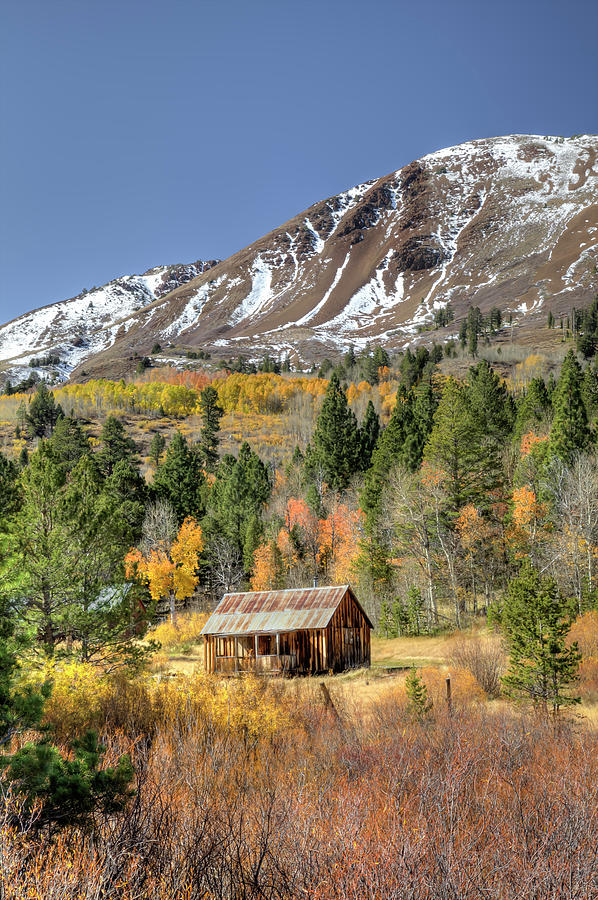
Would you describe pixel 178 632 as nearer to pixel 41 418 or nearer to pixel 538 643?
pixel 538 643

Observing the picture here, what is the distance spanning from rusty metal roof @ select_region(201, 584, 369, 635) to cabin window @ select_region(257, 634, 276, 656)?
37.3 inches

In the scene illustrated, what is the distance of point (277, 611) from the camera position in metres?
33.1

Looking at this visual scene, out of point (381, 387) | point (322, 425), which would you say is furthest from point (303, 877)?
point (381, 387)

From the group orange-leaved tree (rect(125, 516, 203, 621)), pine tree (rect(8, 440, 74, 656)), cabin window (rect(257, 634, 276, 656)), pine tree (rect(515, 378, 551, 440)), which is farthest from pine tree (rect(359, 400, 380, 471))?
pine tree (rect(8, 440, 74, 656))

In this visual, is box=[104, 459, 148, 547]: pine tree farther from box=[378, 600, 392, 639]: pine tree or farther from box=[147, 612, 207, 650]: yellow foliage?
box=[378, 600, 392, 639]: pine tree

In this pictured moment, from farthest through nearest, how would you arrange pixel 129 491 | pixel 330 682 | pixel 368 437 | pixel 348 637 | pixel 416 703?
pixel 368 437 → pixel 129 491 → pixel 348 637 → pixel 330 682 → pixel 416 703

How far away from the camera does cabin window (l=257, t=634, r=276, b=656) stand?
1298 inches

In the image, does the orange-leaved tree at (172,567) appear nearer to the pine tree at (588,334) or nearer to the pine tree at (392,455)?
the pine tree at (392,455)

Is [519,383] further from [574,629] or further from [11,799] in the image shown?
[11,799]

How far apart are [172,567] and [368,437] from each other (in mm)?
33346

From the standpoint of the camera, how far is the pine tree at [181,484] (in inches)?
2498

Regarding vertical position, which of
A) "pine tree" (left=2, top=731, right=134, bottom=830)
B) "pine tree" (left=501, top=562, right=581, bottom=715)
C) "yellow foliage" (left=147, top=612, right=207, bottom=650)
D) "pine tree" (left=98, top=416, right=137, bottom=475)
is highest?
"pine tree" (left=98, top=416, right=137, bottom=475)

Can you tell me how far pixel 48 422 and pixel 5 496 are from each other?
3479 inches

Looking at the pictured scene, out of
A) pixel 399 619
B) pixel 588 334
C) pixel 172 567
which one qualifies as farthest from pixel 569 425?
pixel 588 334
